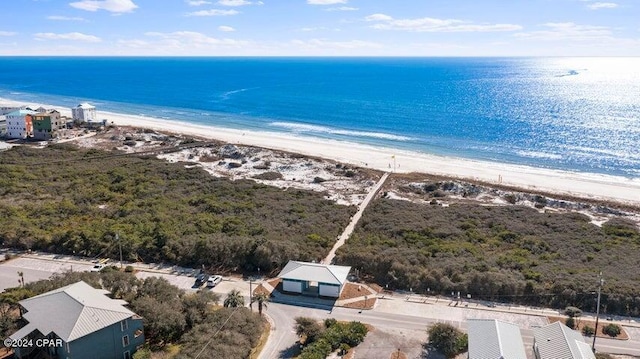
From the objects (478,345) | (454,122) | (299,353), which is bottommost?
(299,353)

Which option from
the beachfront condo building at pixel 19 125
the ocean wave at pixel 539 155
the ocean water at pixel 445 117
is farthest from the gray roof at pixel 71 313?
the beachfront condo building at pixel 19 125

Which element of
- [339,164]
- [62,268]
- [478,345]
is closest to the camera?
[478,345]

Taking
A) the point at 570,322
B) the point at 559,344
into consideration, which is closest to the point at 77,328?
the point at 559,344

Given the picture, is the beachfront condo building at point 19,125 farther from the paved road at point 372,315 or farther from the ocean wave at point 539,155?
the ocean wave at point 539,155

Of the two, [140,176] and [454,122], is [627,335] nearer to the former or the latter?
[140,176]

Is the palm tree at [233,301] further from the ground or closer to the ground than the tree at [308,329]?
further from the ground

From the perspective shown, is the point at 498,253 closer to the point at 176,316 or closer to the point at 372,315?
the point at 372,315

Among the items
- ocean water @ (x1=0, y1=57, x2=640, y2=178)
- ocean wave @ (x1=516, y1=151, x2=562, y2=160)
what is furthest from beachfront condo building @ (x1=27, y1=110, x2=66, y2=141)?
ocean wave @ (x1=516, y1=151, x2=562, y2=160)

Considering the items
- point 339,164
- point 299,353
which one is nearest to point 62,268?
point 299,353
